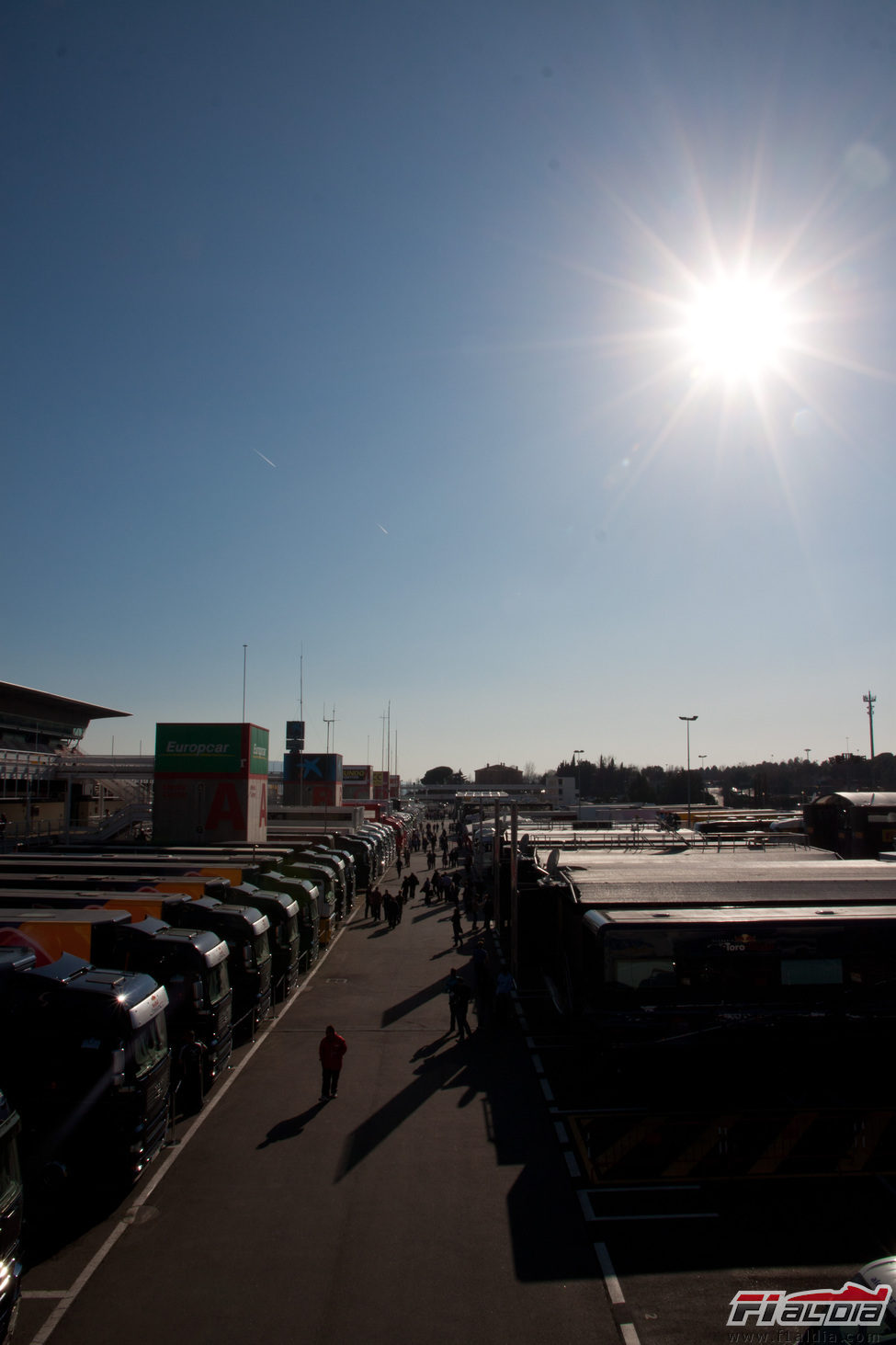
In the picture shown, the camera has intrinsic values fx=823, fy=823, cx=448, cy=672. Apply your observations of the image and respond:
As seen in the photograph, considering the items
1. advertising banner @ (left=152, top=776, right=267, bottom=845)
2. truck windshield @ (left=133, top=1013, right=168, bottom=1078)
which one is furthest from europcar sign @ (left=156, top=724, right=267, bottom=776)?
truck windshield @ (left=133, top=1013, right=168, bottom=1078)

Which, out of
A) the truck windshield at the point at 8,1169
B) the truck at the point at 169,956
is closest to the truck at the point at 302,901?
the truck at the point at 169,956

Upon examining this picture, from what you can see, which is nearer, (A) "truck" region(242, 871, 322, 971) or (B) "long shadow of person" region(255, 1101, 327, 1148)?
(B) "long shadow of person" region(255, 1101, 327, 1148)

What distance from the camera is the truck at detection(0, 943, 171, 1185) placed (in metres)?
9.25

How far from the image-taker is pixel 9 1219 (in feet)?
22.7

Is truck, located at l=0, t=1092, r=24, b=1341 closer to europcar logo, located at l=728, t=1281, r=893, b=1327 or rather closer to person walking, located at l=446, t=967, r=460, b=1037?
europcar logo, located at l=728, t=1281, r=893, b=1327

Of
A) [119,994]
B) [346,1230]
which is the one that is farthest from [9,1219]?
[346,1230]

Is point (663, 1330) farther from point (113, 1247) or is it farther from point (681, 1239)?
point (113, 1247)

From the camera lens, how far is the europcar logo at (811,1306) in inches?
210

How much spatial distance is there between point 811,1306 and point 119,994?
Result: 7806mm

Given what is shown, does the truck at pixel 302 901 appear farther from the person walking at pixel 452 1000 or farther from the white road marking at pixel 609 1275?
the white road marking at pixel 609 1275

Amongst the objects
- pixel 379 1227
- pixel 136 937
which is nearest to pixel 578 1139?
pixel 379 1227

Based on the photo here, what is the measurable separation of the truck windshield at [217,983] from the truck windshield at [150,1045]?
2.51 metres

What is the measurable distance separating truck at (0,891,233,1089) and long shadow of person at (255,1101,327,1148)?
1651 millimetres

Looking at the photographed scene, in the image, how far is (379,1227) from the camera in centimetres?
923
